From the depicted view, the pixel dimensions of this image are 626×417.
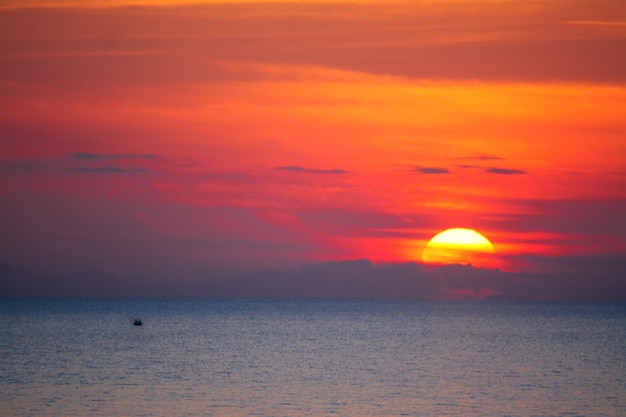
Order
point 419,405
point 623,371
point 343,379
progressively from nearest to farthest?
point 419,405 → point 343,379 → point 623,371

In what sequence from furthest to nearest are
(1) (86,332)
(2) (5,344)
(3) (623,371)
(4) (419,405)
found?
(1) (86,332), (2) (5,344), (3) (623,371), (4) (419,405)

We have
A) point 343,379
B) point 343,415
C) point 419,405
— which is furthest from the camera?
point 343,379

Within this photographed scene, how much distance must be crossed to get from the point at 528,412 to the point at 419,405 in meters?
7.43

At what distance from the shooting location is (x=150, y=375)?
247 feet

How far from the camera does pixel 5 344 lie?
10950 cm

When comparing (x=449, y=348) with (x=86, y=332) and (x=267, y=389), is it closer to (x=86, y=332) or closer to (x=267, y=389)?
(x=267, y=389)

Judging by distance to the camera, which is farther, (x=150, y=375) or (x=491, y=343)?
(x=491, y=343)

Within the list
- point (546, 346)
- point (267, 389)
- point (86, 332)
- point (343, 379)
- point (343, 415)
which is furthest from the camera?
point (86, 332)

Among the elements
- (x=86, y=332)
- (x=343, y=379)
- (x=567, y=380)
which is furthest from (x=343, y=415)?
(x=86, y=332)

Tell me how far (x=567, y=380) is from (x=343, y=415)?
29.4m

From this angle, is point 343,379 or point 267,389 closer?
point 267,389

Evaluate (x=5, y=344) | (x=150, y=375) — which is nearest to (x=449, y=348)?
(x=150, y=375)

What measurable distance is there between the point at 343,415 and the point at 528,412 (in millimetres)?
13138

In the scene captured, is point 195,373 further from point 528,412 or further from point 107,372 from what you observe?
point 528,412
